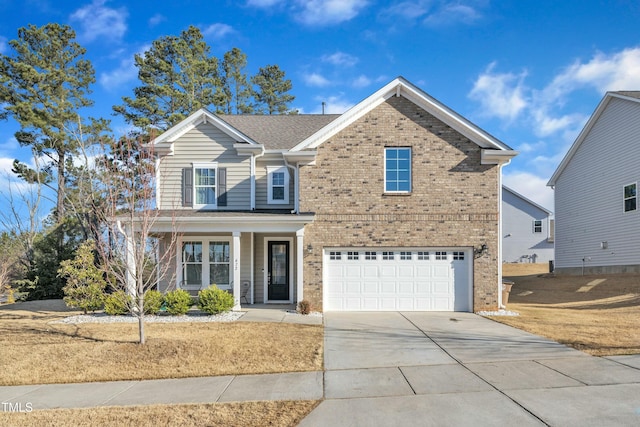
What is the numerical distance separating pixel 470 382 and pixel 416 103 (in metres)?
9.97

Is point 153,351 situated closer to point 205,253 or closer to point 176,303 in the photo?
point 176,303

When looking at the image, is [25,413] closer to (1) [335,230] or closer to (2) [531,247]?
(1) [335,230]

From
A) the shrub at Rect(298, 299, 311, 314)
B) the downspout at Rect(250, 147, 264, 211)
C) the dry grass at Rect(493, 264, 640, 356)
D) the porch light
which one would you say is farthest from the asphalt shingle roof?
the dry grass at Rect(493, 264, 640, 356)

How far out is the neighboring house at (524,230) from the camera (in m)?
35.6

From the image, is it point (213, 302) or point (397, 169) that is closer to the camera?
point (213, 302)

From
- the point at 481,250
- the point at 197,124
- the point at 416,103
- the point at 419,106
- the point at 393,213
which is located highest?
the point at 416,103

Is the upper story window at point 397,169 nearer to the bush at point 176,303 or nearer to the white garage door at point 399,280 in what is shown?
the white garage door at point 399,280

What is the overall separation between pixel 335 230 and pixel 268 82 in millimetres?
26029

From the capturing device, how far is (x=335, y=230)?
14.1 meters

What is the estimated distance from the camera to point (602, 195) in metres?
21.1

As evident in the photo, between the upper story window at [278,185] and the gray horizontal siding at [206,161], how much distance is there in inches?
33.8

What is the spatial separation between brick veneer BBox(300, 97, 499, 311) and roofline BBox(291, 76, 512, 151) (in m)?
0.20

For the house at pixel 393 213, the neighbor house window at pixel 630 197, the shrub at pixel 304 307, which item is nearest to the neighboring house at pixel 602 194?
the neighbor house window at pixel 630 197

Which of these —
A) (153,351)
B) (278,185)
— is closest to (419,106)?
(278,185)
